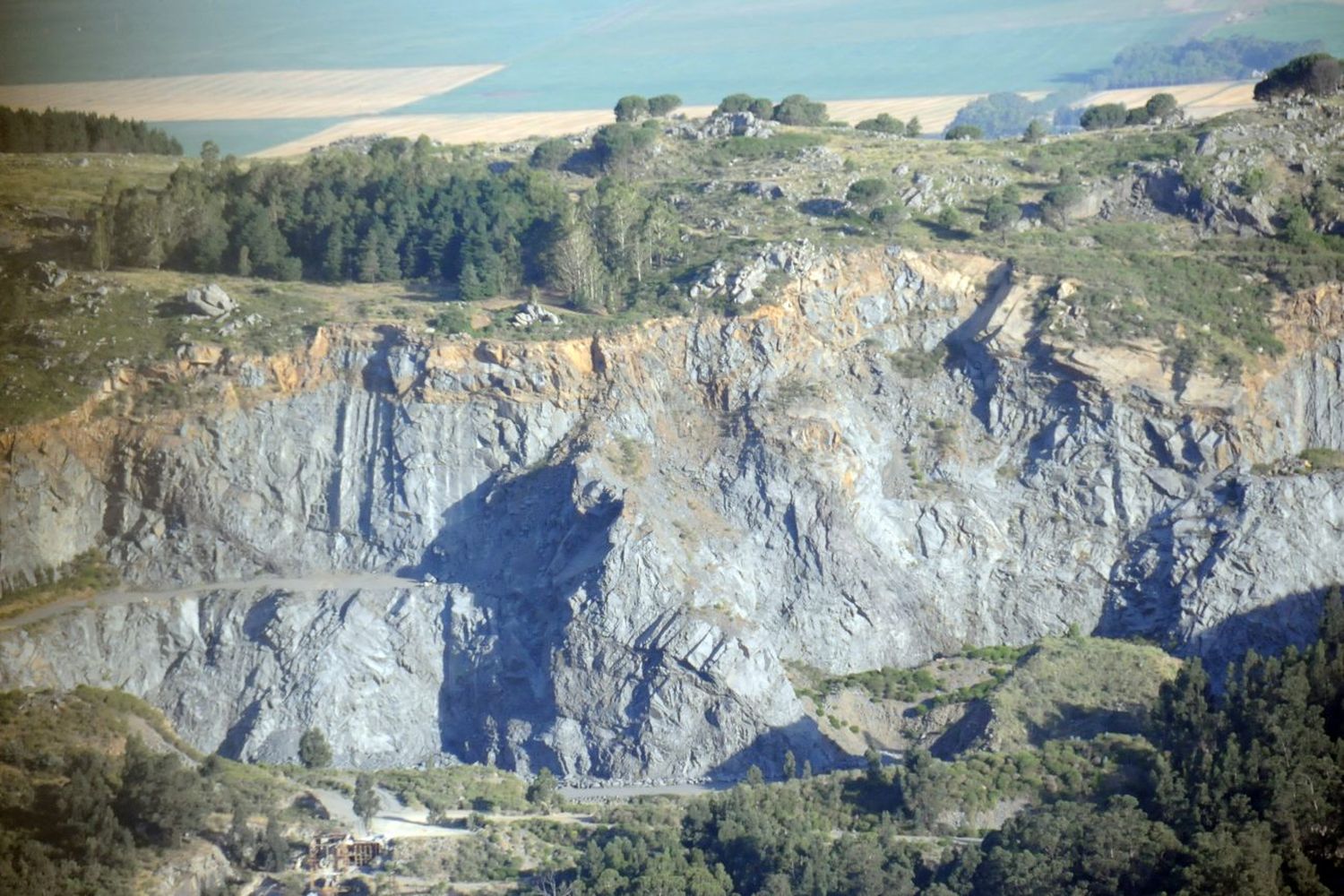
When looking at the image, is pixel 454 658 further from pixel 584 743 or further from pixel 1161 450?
pixel 1161 450

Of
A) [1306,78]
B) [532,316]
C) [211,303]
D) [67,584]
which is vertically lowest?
[67,584]

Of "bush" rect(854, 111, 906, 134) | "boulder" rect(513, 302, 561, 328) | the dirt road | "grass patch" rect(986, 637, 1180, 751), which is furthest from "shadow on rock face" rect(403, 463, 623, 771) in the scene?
"bush" rect(854, 111, 906, 134)

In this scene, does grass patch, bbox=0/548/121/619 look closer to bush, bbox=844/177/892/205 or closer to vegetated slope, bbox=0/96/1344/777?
vegetated slope, bbox=0/96/1344/777

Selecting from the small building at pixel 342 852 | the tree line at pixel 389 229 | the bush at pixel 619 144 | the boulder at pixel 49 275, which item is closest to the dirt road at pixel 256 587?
the tree line at pixel 389 229

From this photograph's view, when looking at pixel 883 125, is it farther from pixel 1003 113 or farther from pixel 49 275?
pixel 49 275

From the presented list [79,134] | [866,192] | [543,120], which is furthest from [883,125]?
[79,134]
